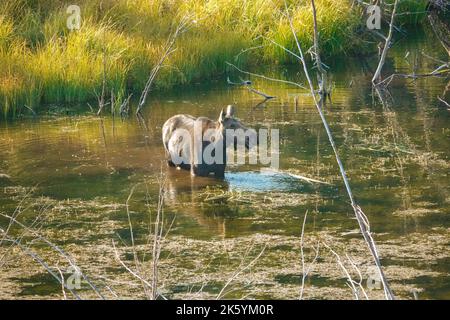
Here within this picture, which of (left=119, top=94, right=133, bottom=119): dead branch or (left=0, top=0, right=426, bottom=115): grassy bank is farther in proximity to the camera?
(left=0, top=0, right=426, bottom=115): grassy bank

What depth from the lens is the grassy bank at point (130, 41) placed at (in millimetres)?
13578

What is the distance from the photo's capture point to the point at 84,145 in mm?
11547

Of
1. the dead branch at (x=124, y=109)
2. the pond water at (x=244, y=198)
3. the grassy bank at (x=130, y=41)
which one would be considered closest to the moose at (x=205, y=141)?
the pond water at (x=244, y=198)

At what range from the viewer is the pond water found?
24.0 ft

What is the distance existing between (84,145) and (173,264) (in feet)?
13.9

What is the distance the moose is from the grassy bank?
2696mm

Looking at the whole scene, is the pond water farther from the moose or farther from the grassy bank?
the grassy bank

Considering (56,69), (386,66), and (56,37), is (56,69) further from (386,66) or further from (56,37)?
(386,66)

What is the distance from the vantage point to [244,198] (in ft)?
30.6

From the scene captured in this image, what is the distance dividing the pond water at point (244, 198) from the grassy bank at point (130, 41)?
466 mm

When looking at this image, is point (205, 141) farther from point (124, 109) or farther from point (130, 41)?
point (130, 41)

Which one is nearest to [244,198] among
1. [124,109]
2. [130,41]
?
[124,109]

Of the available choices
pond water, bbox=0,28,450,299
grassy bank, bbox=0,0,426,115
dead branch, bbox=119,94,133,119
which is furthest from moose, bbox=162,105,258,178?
grassy bank, bbox=0,0,426,115

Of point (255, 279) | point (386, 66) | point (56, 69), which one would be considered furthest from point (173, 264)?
point (386, 66)
